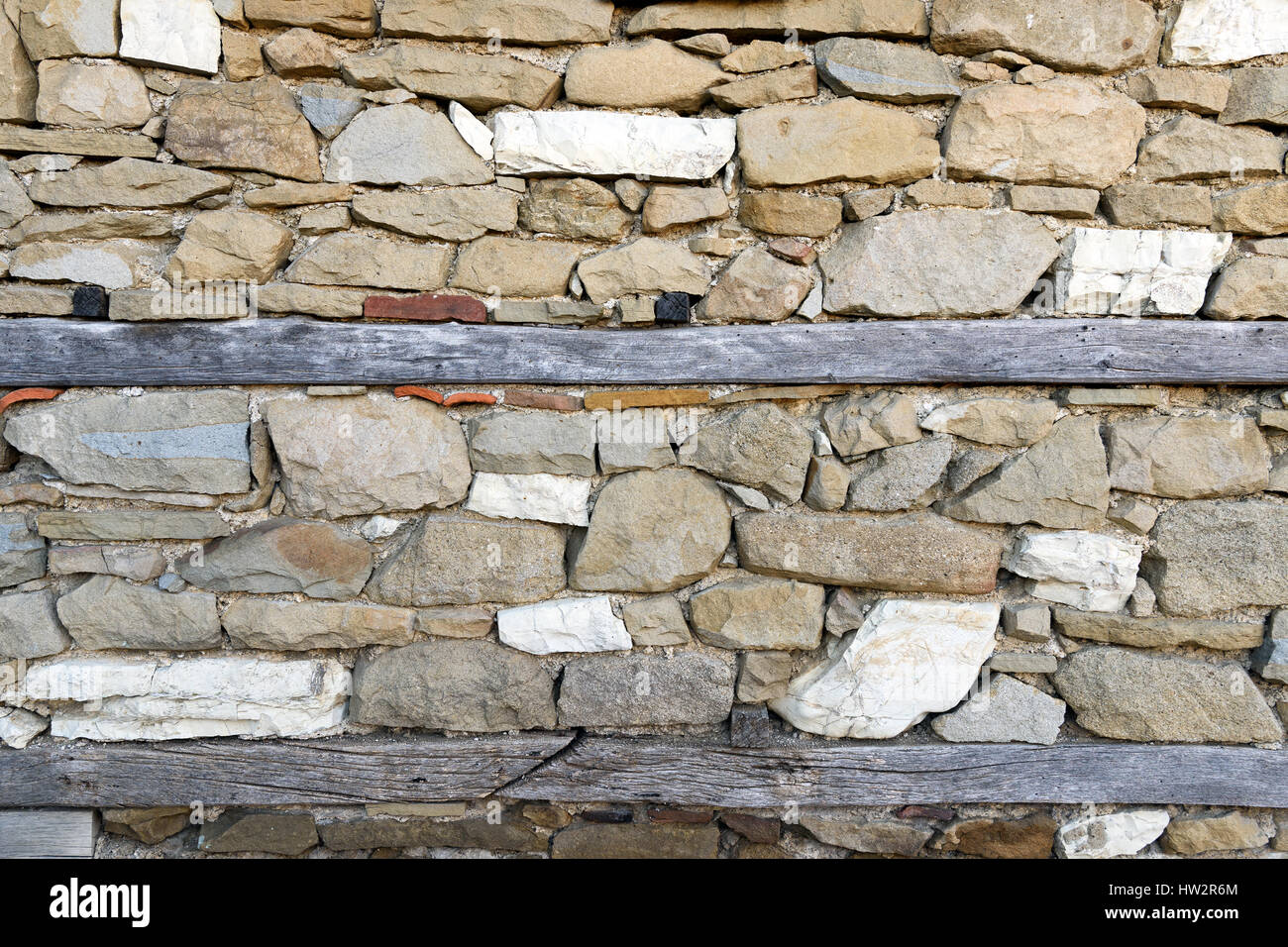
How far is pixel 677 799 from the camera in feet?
7.12

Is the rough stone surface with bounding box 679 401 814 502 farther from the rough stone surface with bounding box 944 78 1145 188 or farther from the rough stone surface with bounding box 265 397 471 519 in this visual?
the rough stone surface with bounding box 944 78 1145 188

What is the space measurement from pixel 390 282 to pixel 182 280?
53 centimetres

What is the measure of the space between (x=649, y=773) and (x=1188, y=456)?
5.61 feet

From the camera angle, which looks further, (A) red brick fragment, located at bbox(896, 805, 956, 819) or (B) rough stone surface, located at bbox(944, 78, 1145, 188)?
(A) red brick fragment, located at bbox(896, 805, 956, 819)

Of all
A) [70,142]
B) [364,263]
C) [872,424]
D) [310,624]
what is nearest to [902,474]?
[872,424]

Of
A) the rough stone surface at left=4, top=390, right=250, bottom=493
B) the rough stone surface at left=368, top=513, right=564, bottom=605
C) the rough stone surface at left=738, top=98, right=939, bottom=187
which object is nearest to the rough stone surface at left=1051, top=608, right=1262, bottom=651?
the rough stone surface at left=738, top=98, right=939, bottom=187

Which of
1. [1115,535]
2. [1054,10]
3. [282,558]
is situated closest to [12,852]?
[282,558]

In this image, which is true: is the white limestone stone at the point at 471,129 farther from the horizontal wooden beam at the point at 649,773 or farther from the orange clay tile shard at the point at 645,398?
the horizontal wooden beam at the point at 649,773

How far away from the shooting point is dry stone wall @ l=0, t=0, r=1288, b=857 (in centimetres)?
198

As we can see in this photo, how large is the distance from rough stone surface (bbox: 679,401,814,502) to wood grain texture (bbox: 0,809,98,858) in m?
1.98

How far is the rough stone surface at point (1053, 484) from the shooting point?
2.06 meters

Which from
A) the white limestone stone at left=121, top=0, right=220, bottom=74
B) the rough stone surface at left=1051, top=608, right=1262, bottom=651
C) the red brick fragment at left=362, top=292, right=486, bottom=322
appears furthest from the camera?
the rough stone surface at left=1051, top=608, right=1262, bottom=651

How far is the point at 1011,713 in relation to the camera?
2152 millimetres

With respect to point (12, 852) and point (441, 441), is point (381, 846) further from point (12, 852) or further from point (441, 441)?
point (441, 441)
